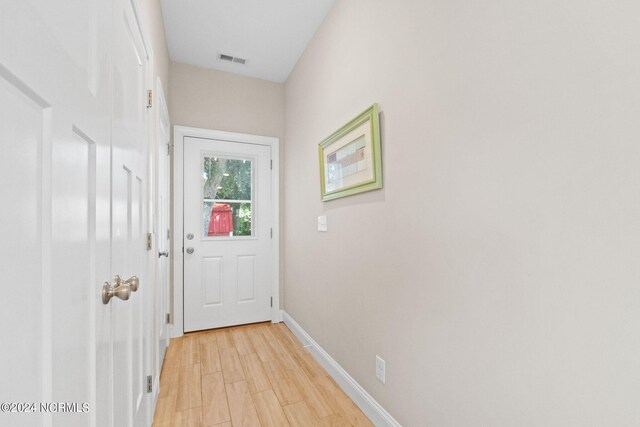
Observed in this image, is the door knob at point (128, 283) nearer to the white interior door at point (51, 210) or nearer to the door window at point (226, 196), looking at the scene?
the white interior door at point (51, 210)

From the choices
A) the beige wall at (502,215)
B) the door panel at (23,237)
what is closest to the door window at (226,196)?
the beige wall at (502,215)

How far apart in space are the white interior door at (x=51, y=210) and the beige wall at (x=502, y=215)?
1.14 m

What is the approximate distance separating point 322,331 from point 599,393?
176 cm

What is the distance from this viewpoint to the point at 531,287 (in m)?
0.90

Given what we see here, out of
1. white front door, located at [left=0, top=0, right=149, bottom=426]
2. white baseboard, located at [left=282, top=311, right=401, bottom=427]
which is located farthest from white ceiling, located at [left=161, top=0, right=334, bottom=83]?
white baseboard, located at [left=282, top=311, right=401, bottom=427]

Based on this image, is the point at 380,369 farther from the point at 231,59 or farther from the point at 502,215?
the point at 231,59

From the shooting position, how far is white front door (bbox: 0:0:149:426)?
1.22ft

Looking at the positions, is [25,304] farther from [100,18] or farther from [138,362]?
[138,362]

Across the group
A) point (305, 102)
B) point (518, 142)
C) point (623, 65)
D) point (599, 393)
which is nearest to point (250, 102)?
point (305, 102)

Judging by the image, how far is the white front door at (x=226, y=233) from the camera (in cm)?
292

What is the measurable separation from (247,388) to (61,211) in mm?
1806

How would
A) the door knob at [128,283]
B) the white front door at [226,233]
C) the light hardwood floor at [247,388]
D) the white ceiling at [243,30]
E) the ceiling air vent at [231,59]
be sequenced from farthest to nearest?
the white front door at [226,233]
the ceiling air vent at [231,59]
the white ceiling at [243,30]
the light hardwood floor at [247,388]
the door knob at [128,283]

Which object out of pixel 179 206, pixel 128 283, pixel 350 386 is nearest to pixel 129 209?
pixel 128 283

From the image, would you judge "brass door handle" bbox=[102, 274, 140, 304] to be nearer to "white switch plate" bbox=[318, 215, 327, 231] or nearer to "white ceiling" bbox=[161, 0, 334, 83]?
"white switch plate" bbox=[318, 215, 327, 231]
